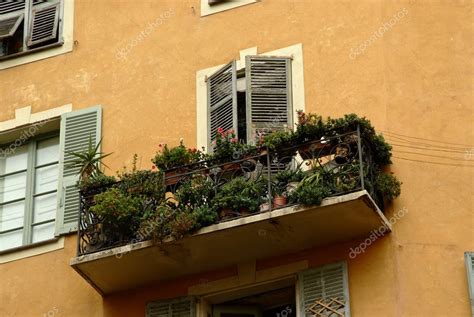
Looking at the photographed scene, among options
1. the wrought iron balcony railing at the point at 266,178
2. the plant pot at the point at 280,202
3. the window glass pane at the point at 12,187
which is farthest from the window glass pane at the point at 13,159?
the plant pot at the point at 280,202

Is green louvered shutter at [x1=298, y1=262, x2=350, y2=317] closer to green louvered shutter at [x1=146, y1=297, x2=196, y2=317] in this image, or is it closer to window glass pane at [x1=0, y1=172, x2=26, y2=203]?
green louvered shutter at [x1=146, y1=297, x2=196, y2=317]

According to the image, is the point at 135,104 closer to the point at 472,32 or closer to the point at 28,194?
the point at 28,194

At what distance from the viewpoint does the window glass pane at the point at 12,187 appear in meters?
18.8

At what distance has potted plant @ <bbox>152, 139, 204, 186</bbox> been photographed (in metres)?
16.8

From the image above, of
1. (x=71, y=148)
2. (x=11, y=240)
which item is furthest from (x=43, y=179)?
(x=11, y=240)

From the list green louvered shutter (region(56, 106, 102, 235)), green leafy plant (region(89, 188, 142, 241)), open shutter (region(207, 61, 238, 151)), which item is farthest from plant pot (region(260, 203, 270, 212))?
green louvered shutter (region(56, 106, 102, 235))

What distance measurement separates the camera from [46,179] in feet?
61.4

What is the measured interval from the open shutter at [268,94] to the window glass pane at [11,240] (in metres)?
3.29

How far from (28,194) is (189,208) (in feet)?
10.2

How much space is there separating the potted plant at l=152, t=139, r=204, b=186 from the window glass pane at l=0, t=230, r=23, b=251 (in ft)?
7.84

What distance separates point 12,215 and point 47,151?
97 cm

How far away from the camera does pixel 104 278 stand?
17.0 meters

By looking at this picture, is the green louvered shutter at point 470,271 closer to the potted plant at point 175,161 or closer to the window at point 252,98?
the window at point 252,98

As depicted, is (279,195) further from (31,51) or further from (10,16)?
(10,16)
